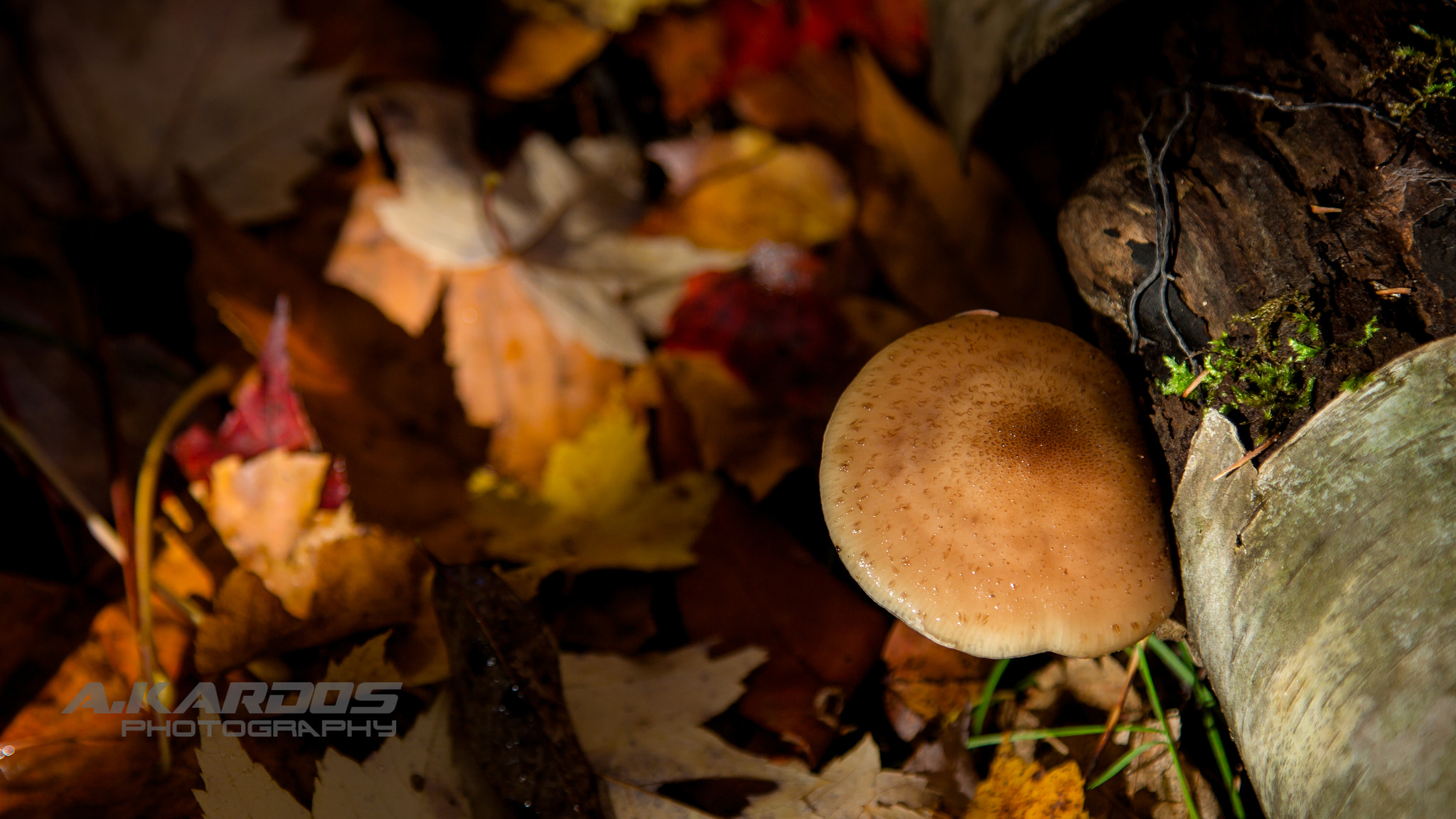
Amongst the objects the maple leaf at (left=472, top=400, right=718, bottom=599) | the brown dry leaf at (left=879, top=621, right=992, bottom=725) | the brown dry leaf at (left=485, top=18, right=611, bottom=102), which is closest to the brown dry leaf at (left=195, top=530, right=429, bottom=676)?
the maple leaf at (left=472, top=400, right=718, bottom=599)

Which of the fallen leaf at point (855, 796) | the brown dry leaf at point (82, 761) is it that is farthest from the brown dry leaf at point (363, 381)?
the fallen leaf at point (855, 796)

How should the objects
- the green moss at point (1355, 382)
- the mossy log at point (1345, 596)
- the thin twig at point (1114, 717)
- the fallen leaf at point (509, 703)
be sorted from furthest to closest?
the thin twig at point (1114, 717) < the fallen leaf at point (509, 703) < the green moss at point (1355, 382) < the mossy log at point (1345, 596)

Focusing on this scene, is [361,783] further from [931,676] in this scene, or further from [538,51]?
[538,51]

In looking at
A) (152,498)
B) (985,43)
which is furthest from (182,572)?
(985,43)

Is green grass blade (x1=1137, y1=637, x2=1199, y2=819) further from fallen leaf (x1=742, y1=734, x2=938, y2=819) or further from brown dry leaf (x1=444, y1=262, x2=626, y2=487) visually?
brown dry leaf (x1=444, y1=262, x2=626, y2=487)

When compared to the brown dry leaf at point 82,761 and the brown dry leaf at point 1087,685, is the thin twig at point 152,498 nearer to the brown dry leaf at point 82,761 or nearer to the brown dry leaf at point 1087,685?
the brown dry leaf at point 82,761

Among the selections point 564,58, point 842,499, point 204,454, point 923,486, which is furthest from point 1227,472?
point 204,454
